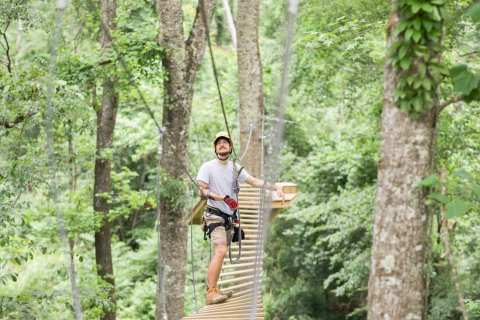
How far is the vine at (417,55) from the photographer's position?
3.26 meters

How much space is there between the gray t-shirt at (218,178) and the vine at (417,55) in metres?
2.08

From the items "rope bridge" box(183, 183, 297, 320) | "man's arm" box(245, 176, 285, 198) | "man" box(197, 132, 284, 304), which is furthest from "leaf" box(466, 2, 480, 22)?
"man's arm" box(245, 176, 285, 198)

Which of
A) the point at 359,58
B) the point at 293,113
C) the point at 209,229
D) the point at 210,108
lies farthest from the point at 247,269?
the point at 210,108

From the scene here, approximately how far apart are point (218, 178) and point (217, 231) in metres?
0.37

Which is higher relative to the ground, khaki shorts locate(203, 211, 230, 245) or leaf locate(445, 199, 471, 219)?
leaf locate(445, 199, 471, 219)

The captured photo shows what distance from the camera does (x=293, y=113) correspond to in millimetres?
13594

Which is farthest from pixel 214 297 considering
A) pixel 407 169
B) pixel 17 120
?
pixel 407 169

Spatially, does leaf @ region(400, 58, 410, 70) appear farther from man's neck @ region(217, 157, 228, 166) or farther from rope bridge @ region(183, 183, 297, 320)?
man's neck @ region(217, 157, 228, 166)

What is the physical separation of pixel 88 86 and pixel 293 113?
7344mm

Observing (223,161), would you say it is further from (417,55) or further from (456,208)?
(456,208)

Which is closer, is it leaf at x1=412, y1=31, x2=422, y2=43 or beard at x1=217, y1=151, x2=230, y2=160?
leaf at x1=412, y1=31, x2=422, y2=43

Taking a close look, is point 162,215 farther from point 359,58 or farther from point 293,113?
point 293,113

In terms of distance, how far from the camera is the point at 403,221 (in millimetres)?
3318

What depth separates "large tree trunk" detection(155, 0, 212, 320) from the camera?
21.0 ft
